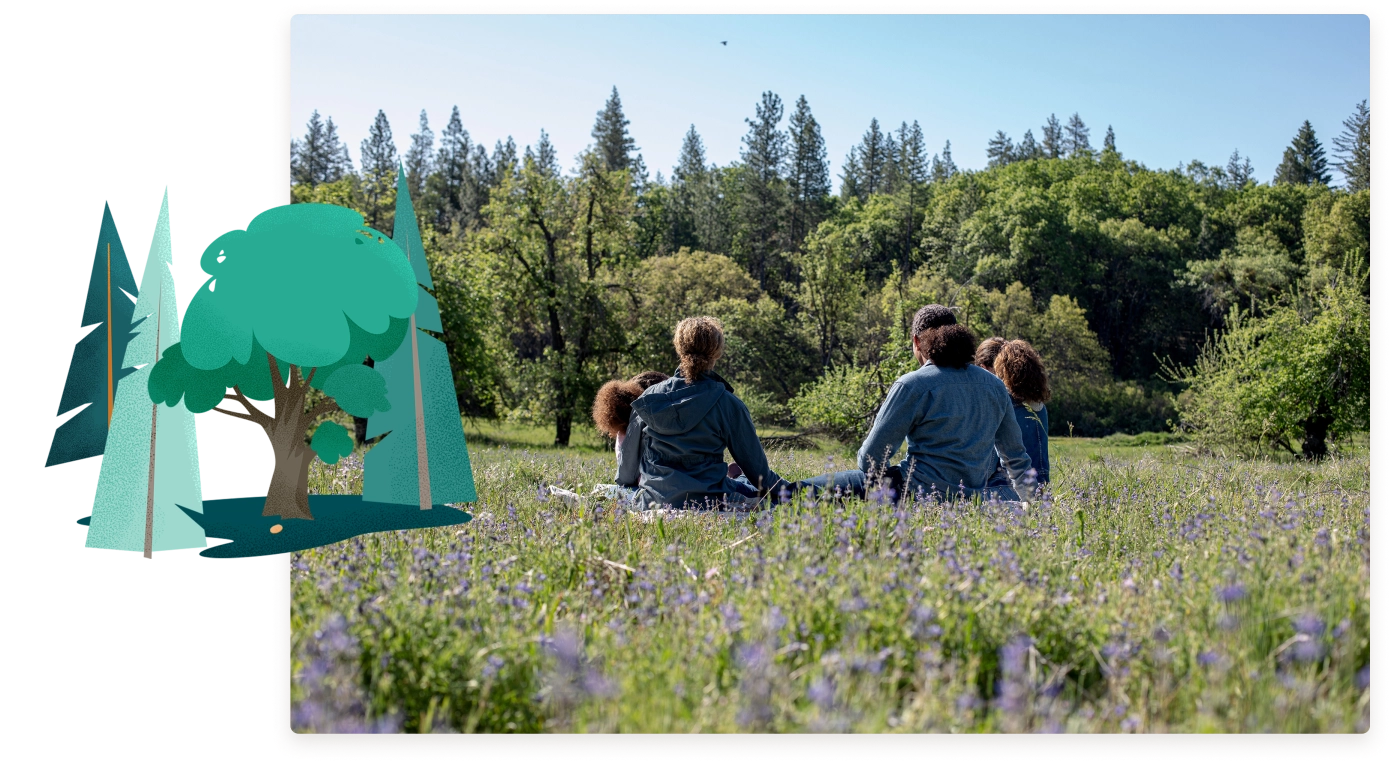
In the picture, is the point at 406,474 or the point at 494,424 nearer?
the point at 406,474

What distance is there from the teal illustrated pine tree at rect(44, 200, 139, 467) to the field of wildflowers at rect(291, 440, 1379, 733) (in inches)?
42.0

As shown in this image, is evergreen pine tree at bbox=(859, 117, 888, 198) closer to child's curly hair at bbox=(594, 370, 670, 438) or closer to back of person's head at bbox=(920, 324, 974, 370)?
back of person's head at bbox=(920, 324, 974, 370)

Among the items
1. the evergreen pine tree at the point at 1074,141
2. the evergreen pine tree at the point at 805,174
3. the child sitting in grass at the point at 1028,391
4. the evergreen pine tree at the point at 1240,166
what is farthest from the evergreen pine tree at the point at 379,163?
the evergreen pine tree at the point at 1074,141

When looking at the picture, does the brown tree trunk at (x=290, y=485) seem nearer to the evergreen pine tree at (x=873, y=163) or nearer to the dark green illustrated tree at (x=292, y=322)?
the dark green illustrated tree at (x=292, y=322)

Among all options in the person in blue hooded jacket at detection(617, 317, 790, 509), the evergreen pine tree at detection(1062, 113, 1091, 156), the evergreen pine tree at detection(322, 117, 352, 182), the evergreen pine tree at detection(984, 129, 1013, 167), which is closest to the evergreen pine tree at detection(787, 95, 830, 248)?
the evergreen pine tree at detection(984, 129, 1013, 167)

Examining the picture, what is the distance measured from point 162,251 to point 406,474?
56.7 inches

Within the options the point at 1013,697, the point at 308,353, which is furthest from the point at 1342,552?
the point at 308,353

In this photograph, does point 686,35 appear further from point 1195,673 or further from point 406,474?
point 1195,673

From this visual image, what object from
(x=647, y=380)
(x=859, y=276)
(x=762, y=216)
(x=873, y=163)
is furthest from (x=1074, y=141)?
(x=762, y=216)

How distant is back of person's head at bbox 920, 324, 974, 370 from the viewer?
5.59 m

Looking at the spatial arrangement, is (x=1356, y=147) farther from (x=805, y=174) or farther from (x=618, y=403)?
(x=805, y=174)

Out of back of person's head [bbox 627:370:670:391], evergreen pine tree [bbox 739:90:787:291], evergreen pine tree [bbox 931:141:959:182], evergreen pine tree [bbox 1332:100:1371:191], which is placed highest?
evergreen pine tree [bbox 739:90:787:291]

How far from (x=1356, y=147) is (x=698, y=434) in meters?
3.71

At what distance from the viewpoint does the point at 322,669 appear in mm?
2852
